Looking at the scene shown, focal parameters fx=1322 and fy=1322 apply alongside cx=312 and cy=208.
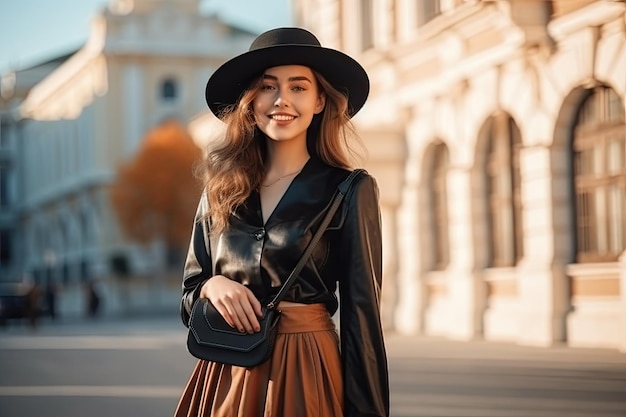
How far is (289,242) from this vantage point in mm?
3908

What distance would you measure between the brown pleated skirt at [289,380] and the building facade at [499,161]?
1476 cm

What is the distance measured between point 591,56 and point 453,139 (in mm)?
6277

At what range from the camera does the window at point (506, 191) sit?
920 inches

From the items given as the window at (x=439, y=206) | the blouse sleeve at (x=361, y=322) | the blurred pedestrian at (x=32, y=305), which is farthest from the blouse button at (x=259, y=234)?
the blurred pedestrian at (x=32, y=305)

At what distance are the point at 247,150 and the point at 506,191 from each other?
64.7 feet

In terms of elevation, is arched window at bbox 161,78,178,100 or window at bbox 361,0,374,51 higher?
arched window at bbox 161,78,178,100

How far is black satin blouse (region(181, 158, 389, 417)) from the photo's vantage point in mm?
3875

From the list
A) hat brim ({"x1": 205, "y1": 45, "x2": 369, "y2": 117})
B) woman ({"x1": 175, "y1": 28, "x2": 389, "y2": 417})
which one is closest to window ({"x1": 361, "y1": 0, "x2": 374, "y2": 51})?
hat brim ({"x1": 205, "y1": 45, "x2": 369, "y2": 117})

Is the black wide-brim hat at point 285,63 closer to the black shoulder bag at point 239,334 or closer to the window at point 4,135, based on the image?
the black shoulder bag at point 239,334

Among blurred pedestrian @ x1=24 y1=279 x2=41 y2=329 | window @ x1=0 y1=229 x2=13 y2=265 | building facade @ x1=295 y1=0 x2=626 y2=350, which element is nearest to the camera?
building facade @ x1=295 y1=0 x2=626 y2=350

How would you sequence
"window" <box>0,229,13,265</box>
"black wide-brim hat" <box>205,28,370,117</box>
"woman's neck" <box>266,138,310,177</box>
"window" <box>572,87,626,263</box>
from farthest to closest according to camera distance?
1. "window" <box>0,229,13,265</box>
2. "window" <box>572,87,626,263</box>
3. "woman's neck" <box>266,138,310,177</box>
4. "black wide-brim hat" <box>205,28,370,117</box>

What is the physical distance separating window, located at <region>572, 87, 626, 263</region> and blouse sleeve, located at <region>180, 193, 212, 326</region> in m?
15.6

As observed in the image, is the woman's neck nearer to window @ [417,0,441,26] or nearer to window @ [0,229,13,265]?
window @ [417,0,441,26]

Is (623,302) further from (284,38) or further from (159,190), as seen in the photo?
(159,190)
